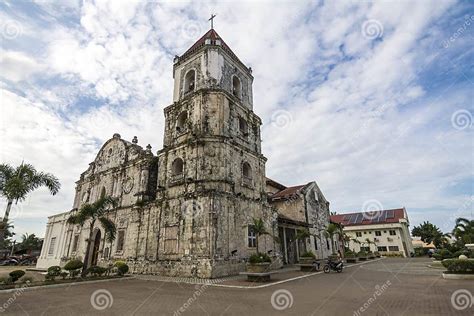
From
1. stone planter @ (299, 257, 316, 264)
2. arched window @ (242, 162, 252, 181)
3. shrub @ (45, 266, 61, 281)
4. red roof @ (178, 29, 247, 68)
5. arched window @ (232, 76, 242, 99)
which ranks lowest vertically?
shrub @ (45, 266, 61, 281)

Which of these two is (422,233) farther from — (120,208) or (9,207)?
(9,207)

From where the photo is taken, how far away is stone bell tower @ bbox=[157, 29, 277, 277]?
15.9 m

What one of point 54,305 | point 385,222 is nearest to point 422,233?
point 385,222

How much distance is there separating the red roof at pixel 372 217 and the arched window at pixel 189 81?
42.5 m

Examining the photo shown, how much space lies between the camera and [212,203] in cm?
1591

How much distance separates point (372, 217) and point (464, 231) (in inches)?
964

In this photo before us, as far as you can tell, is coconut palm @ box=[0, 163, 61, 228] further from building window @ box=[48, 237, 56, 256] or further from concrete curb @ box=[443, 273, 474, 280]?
concrete curb @ box=[443, 273, 474, 280]

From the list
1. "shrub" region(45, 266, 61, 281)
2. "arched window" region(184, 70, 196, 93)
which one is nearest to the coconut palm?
"shrub" region(45, 266, 61, 281)

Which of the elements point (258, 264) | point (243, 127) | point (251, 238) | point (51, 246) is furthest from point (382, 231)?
point (51, 246)

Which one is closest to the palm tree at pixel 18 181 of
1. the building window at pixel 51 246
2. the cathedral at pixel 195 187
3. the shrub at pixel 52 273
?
the shrub at pixel 52 273

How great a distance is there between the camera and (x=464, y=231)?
30.5 metres

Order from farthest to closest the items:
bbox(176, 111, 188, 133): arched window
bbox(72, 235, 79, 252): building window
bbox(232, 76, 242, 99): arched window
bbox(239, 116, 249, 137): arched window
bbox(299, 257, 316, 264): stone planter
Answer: bbox(72, 235, 79, 252): building window
bbox(232, 76, 242, 99): arched window
bbox(239, 116, 249, 137): arched window
bbox(176, 111, 188, 133): arched window
bbox(299, 257, 316, 264): stone planter

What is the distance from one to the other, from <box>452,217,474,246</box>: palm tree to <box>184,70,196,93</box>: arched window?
3234 centimetres

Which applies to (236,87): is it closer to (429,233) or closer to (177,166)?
(177,166)
